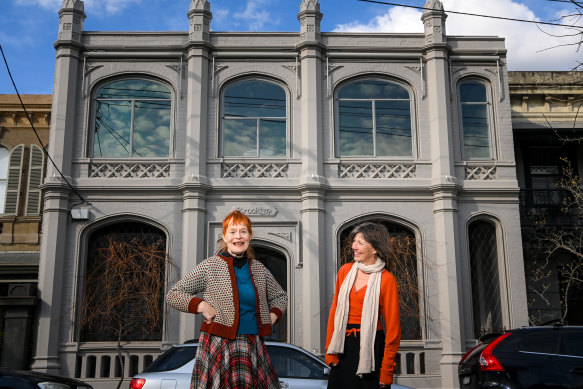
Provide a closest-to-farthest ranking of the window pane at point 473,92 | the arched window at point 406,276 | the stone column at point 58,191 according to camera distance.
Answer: the stone column at point 58,191 < the arched window at point 406,276 < the window pane at point 473,92

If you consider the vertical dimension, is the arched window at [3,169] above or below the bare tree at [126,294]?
above

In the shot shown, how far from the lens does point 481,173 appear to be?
15.2 metres

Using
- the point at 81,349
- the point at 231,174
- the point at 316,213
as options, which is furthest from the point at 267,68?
the point at 81,349

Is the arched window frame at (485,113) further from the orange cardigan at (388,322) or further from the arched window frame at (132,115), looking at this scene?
the orange cardigan at (388,322)

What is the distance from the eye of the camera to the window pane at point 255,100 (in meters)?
15.6

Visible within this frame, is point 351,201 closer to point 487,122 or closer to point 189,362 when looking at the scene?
point 487,122

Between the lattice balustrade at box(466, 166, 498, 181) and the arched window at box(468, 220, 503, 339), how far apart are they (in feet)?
3.79

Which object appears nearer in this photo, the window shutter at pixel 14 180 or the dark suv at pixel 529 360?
the dark suv at pixel 529 360

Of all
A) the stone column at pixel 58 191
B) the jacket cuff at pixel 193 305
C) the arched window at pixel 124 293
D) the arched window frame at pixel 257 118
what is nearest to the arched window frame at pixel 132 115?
the stone column at pixel 58 191

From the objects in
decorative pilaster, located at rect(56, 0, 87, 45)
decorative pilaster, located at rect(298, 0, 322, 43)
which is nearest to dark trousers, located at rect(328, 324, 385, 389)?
decorative pilaster, located at rect(298, 0, 322, 43)

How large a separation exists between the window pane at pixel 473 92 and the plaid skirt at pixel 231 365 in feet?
43.1

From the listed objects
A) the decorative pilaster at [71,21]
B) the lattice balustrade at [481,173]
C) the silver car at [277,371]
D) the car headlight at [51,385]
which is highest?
the decorative pilaster at [71,21]

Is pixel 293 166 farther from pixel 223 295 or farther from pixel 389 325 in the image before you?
pixel 223 295

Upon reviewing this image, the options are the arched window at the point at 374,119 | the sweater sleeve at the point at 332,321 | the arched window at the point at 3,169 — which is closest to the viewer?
the sweater sleeve at the point at 332,321
